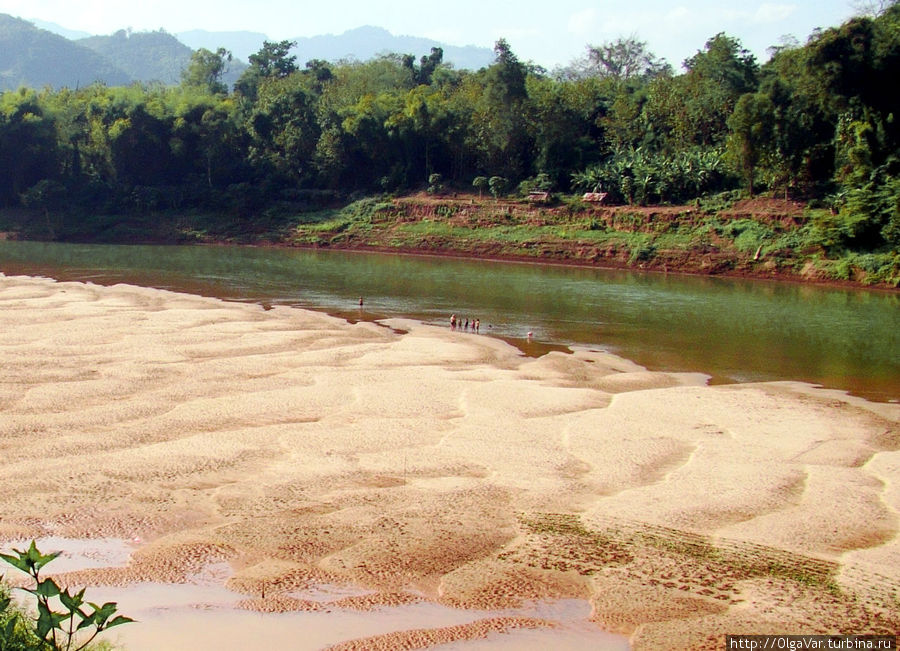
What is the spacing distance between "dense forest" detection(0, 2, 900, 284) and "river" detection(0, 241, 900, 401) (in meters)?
12.5

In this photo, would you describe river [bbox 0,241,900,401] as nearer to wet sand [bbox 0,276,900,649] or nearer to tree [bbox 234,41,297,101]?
wet sand [bbox 0,276,900,649]

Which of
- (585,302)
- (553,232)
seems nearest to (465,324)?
(585,302)

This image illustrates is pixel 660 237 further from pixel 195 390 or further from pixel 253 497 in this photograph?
pixel 253 497

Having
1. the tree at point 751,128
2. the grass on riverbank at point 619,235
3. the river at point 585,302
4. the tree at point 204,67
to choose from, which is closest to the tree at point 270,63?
the tree at point 204,67

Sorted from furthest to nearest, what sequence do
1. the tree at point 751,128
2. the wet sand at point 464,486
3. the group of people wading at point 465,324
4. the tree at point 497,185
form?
1. the tree at point 497,185
2. the tree at point 751,128
3. the group of people wading at point 465,324
4. the wet sand at point 464,486

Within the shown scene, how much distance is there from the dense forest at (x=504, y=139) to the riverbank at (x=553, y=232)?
6.24 ft

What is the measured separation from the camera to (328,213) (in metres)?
79.8

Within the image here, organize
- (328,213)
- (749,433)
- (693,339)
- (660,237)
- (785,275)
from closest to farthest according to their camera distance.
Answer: (749,433)
(693,339)
(785,275)
(660,237)
(328,213)

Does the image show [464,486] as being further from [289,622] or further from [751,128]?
[751,128]

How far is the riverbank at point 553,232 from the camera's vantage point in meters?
55.5

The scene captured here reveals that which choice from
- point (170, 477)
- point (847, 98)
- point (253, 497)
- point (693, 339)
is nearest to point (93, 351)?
point (170, 477)

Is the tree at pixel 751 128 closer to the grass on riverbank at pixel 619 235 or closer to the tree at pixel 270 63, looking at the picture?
the grass on riverbank at pixel 619 235

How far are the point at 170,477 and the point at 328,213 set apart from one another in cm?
6604

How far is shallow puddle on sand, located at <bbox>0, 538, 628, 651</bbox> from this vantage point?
998 cm
